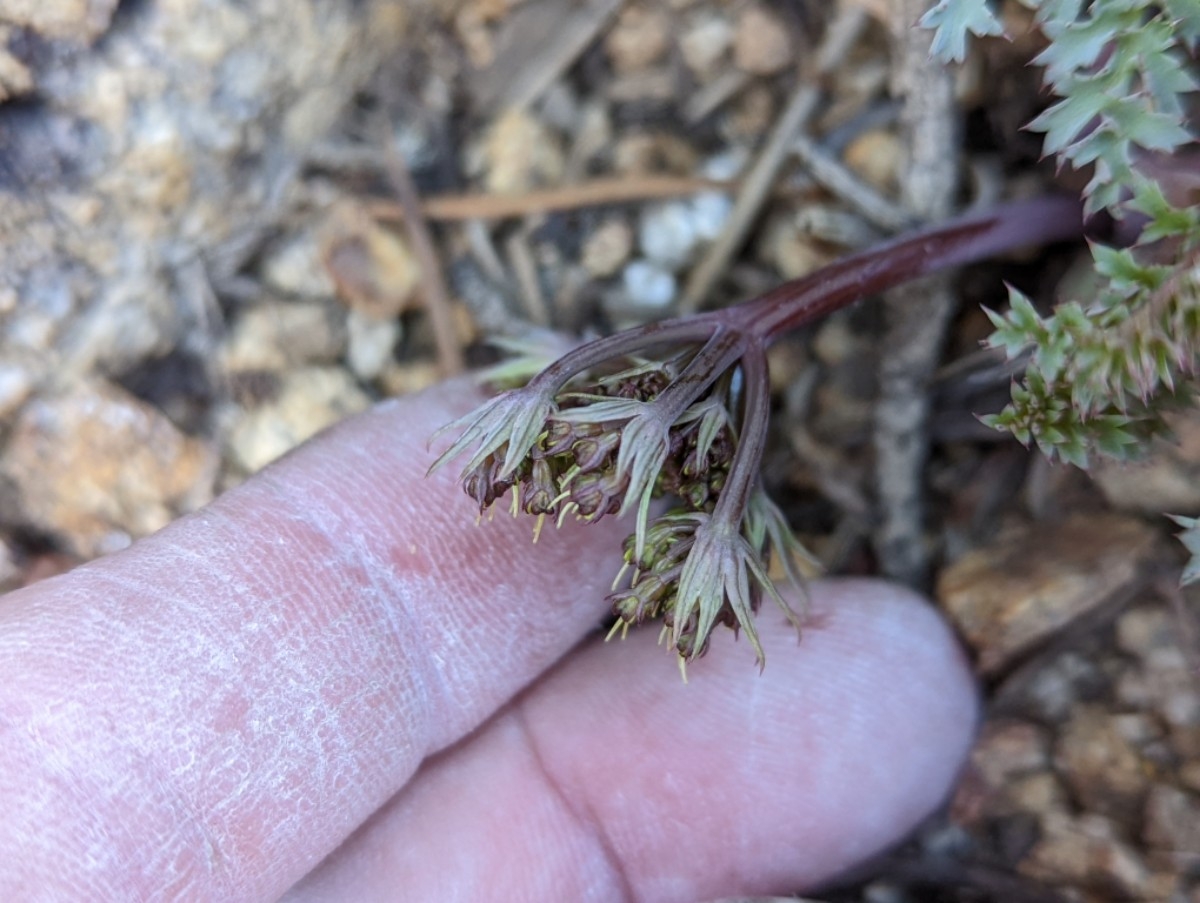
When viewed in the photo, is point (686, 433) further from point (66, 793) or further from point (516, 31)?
point (516, 31)

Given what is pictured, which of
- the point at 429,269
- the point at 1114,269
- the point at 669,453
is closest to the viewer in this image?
the point at 1114,269

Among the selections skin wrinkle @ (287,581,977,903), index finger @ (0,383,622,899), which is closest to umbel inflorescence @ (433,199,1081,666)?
index finger @ (0,383,622,899)

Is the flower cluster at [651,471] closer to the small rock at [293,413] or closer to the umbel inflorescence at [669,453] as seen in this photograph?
the umbel inflorescence at [669,453]

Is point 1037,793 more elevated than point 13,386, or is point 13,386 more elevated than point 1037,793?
point 13,386

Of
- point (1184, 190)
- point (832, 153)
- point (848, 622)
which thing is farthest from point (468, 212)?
point (1184, 190)

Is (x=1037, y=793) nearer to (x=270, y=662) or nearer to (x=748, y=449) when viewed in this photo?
(x=748, y=449)

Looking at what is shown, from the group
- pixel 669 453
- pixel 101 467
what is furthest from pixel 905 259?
pixel 101 467

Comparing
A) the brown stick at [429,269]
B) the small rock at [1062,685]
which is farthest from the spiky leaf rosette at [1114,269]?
the brown stick at [429,269]
